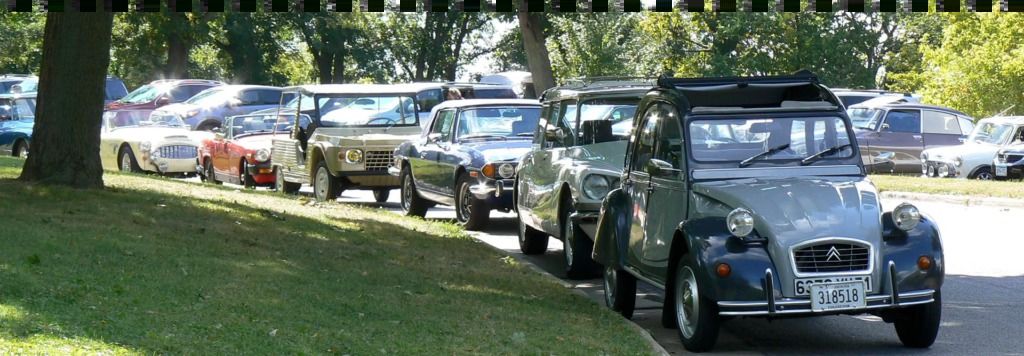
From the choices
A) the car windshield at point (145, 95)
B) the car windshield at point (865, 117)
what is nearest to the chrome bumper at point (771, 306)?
the car windshield at point (865, 117)

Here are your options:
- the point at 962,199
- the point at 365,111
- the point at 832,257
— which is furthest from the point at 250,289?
the point at 962,199

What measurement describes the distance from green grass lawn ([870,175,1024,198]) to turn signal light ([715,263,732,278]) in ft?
52.2

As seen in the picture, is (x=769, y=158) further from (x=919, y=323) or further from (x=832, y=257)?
(x=919, y=323)

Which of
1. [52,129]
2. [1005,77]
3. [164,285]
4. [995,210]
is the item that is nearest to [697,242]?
[164,285]

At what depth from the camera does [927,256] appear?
9297 mm

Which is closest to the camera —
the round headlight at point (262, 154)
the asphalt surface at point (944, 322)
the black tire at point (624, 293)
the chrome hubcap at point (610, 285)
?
the asphalt surface at point (944, 322)

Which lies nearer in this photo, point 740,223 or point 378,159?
point 740,223

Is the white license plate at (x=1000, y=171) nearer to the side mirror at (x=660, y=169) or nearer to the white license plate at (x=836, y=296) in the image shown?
the side mirror at (x=660, y=169)

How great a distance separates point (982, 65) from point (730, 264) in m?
35.5

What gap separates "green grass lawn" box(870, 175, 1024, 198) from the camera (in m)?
24.6

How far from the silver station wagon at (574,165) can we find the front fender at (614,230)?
5.87ft

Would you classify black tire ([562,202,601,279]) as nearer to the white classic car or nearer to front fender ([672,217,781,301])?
front fender ([672,217,781,301])

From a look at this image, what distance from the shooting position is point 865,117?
111ft

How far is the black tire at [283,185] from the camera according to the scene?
24.9 m
